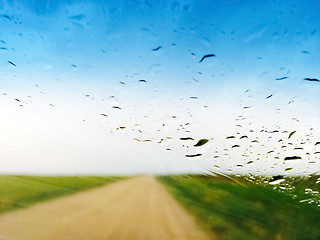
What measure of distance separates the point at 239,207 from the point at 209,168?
51 centimetres

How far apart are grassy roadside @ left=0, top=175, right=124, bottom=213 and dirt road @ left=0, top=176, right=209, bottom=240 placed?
106 millimetres

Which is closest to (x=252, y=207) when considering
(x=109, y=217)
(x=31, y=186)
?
(x=109, y=217)

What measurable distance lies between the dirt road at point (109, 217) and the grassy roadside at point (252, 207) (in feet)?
1.36

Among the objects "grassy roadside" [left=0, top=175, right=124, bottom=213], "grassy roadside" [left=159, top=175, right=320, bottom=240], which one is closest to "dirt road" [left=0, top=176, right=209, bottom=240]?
"grassy roadside" [left=0, top=175, right=124, bottom=213]

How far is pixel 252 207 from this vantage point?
9.45ft

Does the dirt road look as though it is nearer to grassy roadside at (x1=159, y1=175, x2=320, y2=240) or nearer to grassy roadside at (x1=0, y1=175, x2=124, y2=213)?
grassy roadside at (x1=0, y1=175, x2=124, y2=213)

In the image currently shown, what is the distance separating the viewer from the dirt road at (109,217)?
289cm

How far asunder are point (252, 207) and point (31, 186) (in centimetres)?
238

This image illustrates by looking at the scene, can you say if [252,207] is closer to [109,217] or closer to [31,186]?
[109,217]

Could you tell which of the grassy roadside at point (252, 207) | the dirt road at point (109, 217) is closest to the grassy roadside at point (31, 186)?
the dirt road at point (109, 217)

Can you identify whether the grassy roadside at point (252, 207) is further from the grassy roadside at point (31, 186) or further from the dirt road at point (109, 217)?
the grassy roadside at point (31, 186)

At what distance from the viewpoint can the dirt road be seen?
2.89 metres

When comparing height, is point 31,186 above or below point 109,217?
above

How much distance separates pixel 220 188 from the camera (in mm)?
2842
